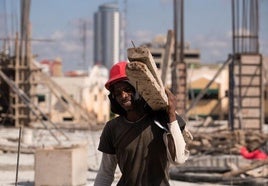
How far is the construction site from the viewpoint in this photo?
9.67 m

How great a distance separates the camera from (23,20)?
22.5 m

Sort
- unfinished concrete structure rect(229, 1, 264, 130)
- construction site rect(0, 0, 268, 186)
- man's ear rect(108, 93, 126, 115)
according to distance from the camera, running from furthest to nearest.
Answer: unfinished concrete structure rect(229, 1, 264, 130) < construction site rect(0, 0, 268, 186) < man's ear rect(108, 93, 126, 115)

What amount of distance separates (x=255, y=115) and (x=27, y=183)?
11.9m

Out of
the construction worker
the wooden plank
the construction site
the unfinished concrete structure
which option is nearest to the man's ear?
the construction worker

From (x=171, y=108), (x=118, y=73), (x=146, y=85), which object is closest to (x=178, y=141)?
(x=171, y=108)

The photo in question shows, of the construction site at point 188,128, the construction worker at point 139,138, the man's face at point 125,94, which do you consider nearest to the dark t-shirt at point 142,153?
the construction worker at point 139,138

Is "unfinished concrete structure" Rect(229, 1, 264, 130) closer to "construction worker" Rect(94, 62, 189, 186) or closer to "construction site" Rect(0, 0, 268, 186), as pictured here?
"construction site" Rect(0, 0, 268, 186)

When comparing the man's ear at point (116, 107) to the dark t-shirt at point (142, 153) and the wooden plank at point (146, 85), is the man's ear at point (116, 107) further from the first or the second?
the wooden plank at point (146, 85)

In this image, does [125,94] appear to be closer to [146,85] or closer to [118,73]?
[118,73]

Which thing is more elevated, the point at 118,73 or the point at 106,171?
the point at 118,73

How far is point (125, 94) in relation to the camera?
327 cm

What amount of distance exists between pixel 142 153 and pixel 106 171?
30cm

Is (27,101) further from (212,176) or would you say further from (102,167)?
(102,167)

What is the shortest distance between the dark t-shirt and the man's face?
0.10 m
